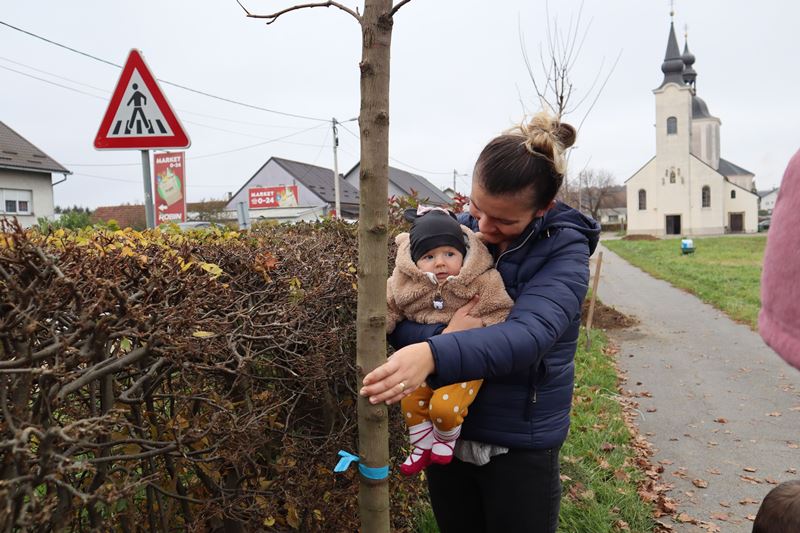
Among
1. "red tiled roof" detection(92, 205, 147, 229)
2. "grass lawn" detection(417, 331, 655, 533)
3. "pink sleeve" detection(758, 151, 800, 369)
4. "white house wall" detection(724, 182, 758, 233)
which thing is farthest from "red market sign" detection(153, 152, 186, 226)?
"white house wall" detection(724, 182, 758, 233)

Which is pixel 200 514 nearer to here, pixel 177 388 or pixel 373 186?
pixel 177 388

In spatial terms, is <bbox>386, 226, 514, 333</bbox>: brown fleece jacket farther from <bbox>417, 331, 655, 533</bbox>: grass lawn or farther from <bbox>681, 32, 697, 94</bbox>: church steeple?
<bbox>681, 32, 697, 94</bbox>: church steeple

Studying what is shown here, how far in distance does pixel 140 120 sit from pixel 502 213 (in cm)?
374

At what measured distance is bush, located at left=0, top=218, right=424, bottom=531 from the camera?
1241 mm

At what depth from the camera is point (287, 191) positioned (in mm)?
39844

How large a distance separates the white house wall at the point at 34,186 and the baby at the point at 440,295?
84.0 feet

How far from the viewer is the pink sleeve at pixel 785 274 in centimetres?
85

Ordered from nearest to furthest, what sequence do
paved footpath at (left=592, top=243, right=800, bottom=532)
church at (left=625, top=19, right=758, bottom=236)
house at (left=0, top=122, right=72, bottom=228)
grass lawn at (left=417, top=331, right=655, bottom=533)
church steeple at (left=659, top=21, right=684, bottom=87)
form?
grass lawn at (left=417, top=331, right=655, bottom=533) < paved footpath at (left=592, top=243, right=800, bottom=532) < house at (left=0, top=122, right=72, bottom=228) < church at (left=625, top=19, right=758, bottom=236) < church steeple at (left=659, top=21, right=684, bottom=87)

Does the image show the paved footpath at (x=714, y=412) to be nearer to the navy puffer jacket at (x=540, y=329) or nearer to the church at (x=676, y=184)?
the navy puffer jacket at (x=540, y=329)

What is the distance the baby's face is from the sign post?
330 centimetres

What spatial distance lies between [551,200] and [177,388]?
4.32ft

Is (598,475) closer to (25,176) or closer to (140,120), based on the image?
(140,120)

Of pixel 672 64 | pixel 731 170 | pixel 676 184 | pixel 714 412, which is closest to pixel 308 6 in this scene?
pixel 714 412

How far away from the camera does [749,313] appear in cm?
1032
